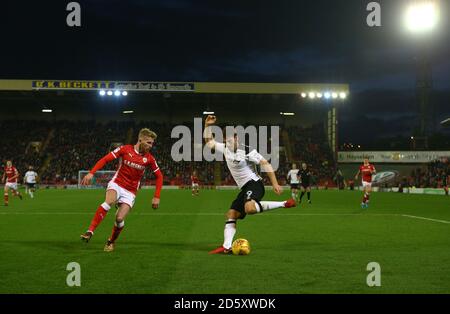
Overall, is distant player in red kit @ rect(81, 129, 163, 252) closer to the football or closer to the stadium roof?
the football

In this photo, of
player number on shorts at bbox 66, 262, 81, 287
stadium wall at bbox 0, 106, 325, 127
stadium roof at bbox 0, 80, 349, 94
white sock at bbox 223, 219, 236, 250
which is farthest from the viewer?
stadium wall at bbox 0, 106, 325, 127

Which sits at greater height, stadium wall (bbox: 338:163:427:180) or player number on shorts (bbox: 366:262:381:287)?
stadium wall (bbox: 338:163:427:180)

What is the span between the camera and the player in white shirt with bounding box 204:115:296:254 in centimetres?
945

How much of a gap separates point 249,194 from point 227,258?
4.56 ft

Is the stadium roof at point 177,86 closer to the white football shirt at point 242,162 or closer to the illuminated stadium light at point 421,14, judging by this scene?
the illuminated stadium light at point 421,14

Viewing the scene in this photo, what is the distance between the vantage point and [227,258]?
877cm

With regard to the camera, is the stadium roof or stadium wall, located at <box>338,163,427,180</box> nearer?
the stadium roof

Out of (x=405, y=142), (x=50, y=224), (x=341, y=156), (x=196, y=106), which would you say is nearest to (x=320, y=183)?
(x=341, y=156)

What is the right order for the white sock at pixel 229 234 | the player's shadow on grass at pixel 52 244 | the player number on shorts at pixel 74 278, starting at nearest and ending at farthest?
the player number on shorts at pixel 74 278 → the white sock at pixel 229 234 → the player's shadow on grass at pixel 52 244

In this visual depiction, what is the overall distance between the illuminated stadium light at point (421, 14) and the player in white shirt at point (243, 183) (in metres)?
16.4

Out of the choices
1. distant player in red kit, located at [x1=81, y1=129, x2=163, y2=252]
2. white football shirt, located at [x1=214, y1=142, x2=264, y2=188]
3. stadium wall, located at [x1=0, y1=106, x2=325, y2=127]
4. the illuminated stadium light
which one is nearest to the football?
white football shirt, located at [x1=214, y1=142, x2=264, y2=188]

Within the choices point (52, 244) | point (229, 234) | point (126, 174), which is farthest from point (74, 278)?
point (52, 244)

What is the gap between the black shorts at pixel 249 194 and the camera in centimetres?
956

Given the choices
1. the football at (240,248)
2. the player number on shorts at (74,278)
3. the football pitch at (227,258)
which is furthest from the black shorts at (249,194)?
the player number on shorts at (74,278)
